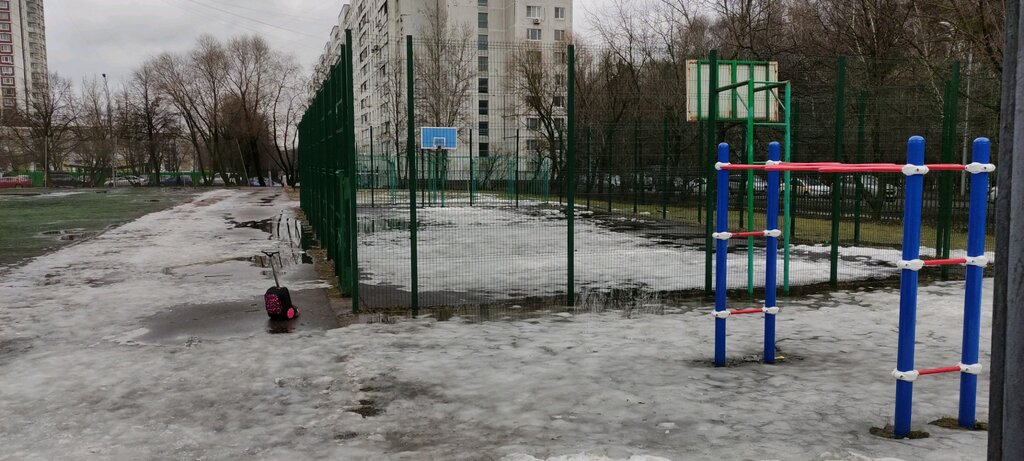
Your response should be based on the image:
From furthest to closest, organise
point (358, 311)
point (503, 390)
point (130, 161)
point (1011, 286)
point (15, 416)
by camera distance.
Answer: point (130, 161), point (358, 311), point (503, 390), point (15, 416), point (1011, 286)

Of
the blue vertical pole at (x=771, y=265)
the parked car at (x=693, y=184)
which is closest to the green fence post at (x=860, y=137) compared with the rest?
the parked car at (x=693, y=184)

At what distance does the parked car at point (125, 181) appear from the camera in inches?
2175

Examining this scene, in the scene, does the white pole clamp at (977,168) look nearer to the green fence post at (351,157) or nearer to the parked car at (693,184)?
the green fence post at (351,157)

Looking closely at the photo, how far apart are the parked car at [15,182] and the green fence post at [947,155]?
59194 millimetres

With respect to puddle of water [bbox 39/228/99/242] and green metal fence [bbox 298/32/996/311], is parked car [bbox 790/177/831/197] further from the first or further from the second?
puddle of water [bbox 39/228/99/242]

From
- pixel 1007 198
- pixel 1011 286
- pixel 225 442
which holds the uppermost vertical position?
pixel 1007 198

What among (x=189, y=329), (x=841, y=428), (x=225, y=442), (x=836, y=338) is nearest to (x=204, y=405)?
(x=225, y=442)

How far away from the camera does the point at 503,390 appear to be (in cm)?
489

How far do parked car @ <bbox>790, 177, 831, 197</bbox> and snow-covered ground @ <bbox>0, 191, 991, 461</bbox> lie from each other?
4889 mm

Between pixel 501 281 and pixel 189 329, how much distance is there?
3930mm

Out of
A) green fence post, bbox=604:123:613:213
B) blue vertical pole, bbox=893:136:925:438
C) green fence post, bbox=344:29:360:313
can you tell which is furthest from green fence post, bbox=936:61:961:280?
green fence post, bbox=344:29:360:313

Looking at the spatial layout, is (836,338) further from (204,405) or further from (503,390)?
(204,405)

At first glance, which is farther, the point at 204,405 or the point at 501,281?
the point at 501,281

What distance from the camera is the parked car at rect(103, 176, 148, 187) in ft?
181
